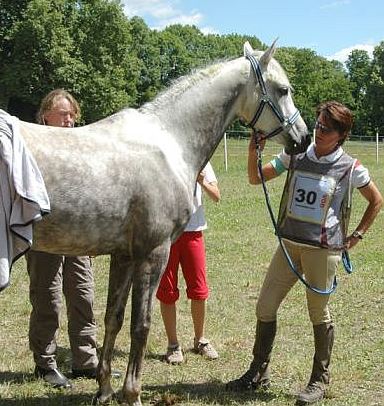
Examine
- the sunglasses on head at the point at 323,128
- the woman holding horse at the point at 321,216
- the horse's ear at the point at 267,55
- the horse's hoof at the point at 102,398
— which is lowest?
the horse's hoof at the point at 102,398

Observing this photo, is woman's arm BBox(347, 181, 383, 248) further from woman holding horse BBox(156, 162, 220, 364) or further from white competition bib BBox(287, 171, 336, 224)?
woman holding horse BBox(156, 162, 220, 364)

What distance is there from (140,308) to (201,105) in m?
1.34

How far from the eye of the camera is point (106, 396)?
3990 millimetres

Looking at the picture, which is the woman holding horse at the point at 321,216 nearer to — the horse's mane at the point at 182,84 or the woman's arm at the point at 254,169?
the woman's arm at the point at 254,169

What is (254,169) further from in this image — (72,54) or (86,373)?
(72,54)

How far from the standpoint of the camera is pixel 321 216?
398cm

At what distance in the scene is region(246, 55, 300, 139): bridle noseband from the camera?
3900 mm

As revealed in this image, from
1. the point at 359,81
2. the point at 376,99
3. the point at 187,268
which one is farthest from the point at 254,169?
the point at 359,81

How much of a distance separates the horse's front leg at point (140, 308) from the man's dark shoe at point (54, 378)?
0.65 metres

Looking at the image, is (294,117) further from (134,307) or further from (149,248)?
(134,307)

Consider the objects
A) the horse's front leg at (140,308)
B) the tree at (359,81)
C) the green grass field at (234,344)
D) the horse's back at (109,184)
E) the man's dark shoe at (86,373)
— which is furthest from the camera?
the tree at (359,81)

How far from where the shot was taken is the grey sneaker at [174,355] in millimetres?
4859

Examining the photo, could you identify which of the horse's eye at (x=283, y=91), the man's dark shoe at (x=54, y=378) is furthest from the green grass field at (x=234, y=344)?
the horse's eye at (x=283, y=91)

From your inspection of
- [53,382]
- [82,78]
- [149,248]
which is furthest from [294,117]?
[82,78]
